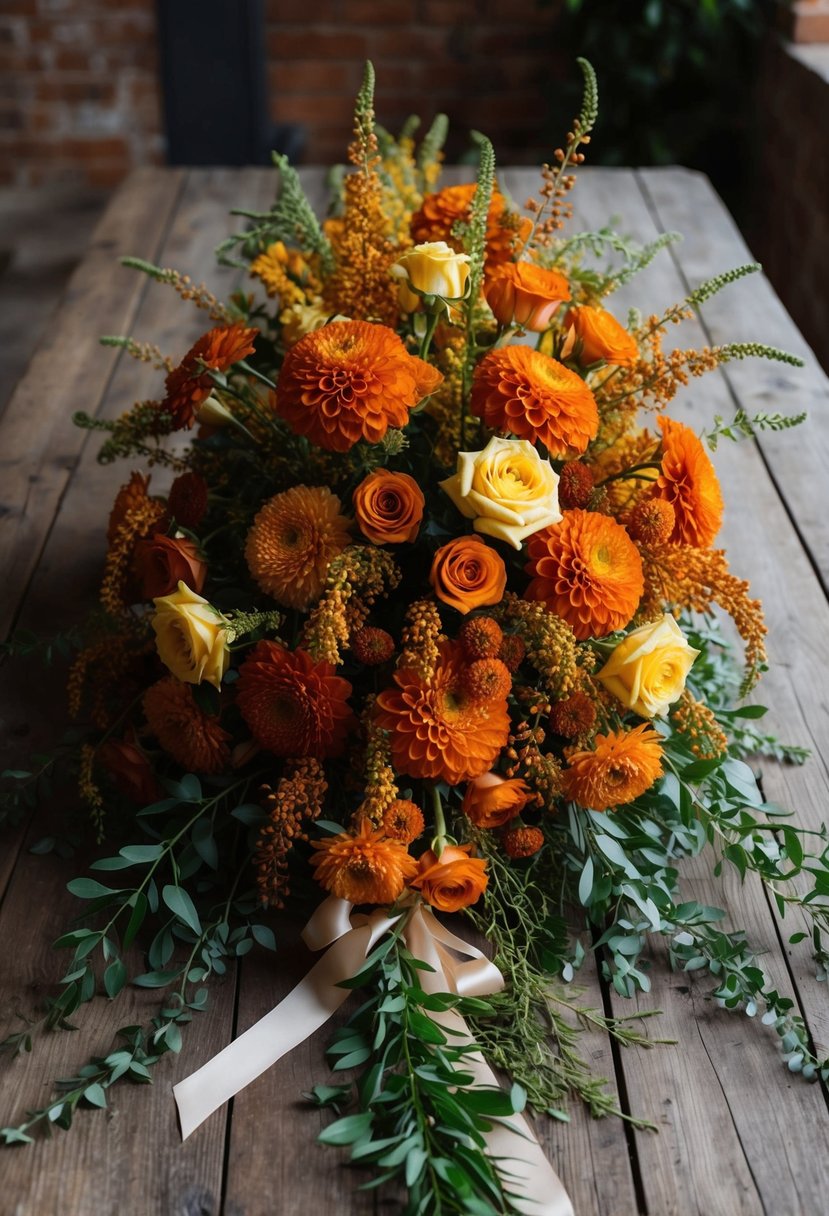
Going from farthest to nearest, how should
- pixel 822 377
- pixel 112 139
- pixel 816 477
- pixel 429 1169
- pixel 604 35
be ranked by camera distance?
pixel 112 139
pixel 604 35
pixel 822 377
pixel 816 477
pixel 429 1169

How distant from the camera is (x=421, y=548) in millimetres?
951

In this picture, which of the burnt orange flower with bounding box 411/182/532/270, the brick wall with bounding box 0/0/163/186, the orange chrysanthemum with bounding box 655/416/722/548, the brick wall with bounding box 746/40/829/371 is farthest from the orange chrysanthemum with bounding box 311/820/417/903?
the brick wall with bounding box 0/0/163/186

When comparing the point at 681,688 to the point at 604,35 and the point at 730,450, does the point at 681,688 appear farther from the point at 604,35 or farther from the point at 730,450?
the point at 604,35

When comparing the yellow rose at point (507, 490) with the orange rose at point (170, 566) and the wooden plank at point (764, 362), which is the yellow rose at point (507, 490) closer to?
the orange rose at point (170, 566)

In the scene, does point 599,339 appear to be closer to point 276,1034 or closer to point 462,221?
point 462,221

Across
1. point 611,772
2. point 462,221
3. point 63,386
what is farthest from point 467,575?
point 63,386

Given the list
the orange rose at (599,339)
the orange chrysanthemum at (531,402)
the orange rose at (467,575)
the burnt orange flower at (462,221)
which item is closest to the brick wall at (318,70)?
the burnt orange flower at (462,221)

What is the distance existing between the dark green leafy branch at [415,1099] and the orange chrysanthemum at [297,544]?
266 mm

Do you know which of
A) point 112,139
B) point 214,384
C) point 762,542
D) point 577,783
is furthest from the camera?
point 112,139

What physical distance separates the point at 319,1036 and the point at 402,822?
153 mm

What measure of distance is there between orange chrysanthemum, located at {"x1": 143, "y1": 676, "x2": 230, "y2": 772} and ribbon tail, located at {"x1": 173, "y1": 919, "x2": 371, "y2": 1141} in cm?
17

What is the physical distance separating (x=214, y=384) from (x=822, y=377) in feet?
3.54

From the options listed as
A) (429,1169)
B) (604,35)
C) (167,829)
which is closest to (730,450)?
(167,829)

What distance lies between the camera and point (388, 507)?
901mm
